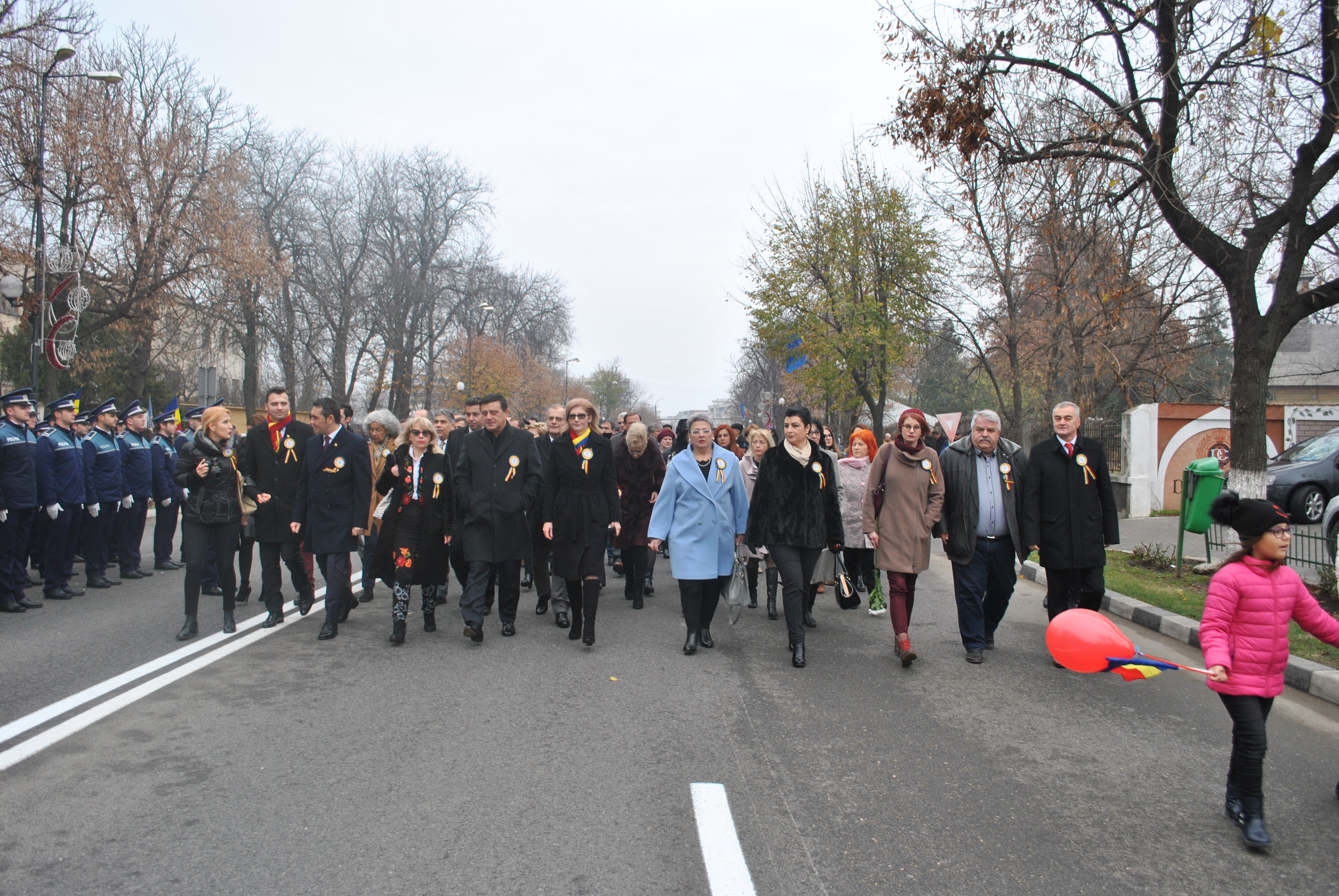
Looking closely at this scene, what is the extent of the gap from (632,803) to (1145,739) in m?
2.98

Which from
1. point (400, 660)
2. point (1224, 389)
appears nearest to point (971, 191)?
point (400, 660)

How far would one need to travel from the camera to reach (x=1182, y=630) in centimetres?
775

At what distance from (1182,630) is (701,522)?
4.44 m

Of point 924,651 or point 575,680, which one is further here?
point 924,651

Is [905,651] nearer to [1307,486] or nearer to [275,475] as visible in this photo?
[275,475]

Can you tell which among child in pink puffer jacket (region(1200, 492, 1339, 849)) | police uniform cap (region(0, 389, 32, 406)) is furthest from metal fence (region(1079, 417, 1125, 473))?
police uniform cap (region(0, 389, 32, 406))

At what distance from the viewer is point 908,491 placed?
6.88m

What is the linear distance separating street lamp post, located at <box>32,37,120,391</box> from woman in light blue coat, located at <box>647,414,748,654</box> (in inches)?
577

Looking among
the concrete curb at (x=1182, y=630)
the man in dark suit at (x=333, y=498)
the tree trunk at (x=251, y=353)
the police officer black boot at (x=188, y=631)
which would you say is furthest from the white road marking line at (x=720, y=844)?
the tree trunk at (x=251, y=353)

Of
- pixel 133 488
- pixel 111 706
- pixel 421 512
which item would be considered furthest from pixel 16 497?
pixel 111 706

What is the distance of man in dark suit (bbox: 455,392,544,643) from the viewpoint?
23.3ft

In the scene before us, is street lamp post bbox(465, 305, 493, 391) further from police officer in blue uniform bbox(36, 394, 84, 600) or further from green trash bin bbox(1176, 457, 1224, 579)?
green trash bin bbox(1176, 457, 1224, 579)

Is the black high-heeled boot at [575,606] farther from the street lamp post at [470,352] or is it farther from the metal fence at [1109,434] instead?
the street lamp post at [470,352]

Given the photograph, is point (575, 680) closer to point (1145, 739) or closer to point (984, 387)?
point (1145, 739)
